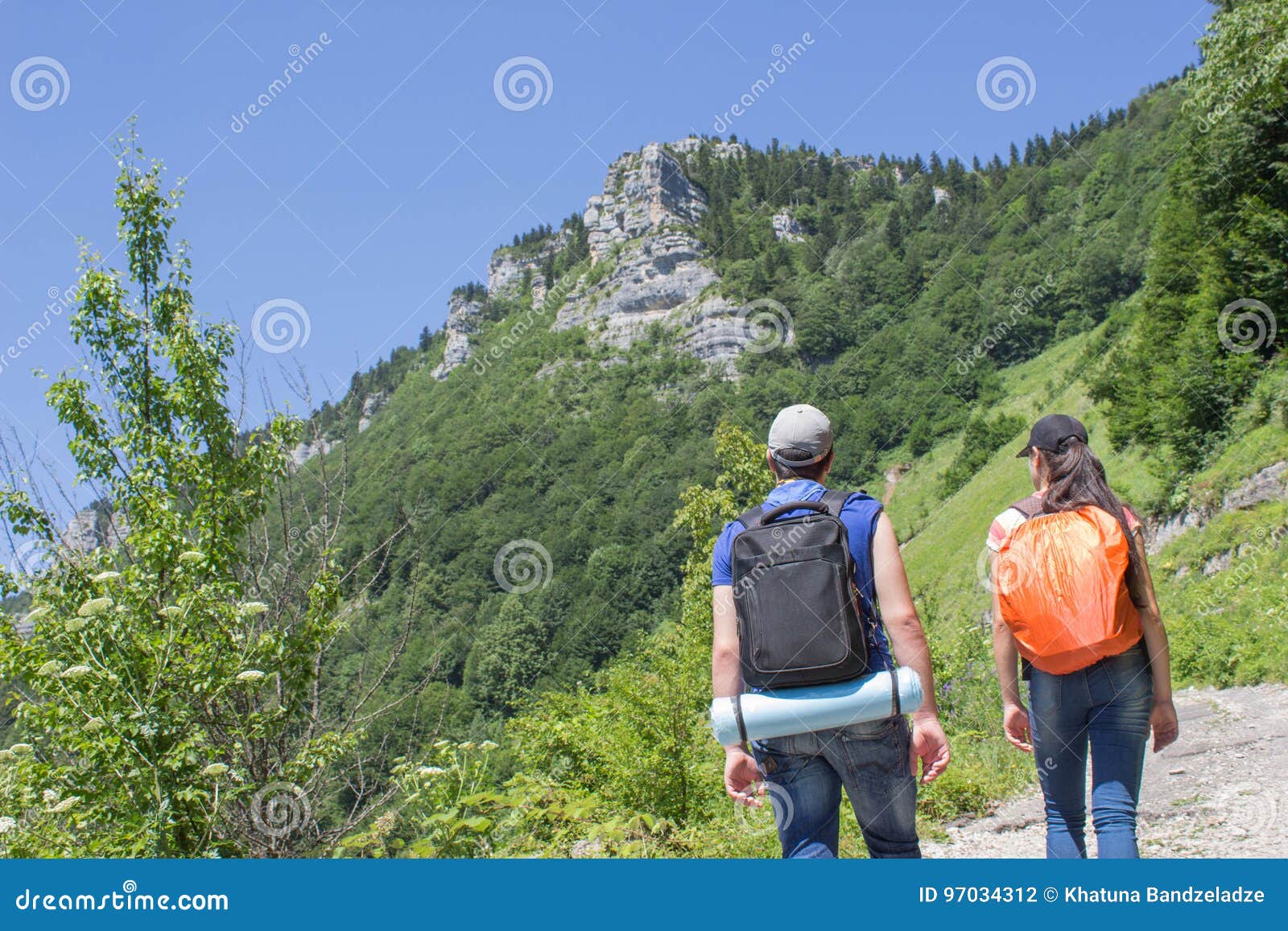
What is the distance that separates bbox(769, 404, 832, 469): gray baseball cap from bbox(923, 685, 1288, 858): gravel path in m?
2.87

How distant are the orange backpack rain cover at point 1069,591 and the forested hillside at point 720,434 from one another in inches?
104

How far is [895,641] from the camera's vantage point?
252 cm

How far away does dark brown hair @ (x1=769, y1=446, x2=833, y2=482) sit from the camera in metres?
2.75

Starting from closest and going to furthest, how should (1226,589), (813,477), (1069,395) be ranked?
(813,477)
(1226,589)
(1069,395)

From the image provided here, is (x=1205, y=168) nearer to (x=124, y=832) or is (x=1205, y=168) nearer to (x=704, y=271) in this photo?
(x=124, y=832)

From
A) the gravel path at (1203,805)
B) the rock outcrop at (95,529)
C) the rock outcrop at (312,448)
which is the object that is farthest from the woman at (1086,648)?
the rock outcrop at (95,529)

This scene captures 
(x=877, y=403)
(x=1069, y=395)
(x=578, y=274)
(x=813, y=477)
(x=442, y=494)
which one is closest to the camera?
(x=813, y=477)

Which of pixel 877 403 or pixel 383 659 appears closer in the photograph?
pixel 383 659

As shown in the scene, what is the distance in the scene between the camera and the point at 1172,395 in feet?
78.1

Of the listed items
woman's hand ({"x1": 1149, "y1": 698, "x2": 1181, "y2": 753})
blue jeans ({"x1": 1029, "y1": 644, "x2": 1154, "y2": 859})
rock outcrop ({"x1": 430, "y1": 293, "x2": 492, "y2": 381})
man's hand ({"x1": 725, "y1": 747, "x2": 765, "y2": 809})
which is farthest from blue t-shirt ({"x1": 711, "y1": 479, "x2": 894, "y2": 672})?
rock outcrop ({"x1": 430, "y1": 293, "x2": 492, "y2": 381})

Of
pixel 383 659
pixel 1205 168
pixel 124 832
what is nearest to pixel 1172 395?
pixel 1205 168

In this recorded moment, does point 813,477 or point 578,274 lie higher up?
point 578,274

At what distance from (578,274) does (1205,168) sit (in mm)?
144593

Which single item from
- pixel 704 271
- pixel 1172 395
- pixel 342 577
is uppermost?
pixel 704 271
